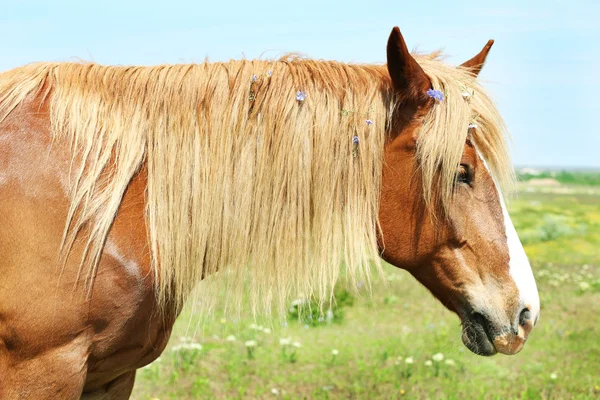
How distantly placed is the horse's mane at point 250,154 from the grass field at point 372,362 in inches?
56.5

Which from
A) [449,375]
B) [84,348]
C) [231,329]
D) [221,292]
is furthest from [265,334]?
[84,348]

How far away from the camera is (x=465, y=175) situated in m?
2.42

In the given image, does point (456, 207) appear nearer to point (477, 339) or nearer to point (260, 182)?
point (477, 339)

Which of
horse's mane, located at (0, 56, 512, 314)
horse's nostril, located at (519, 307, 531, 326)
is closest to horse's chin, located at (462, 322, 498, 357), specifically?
horse's nostril, located at (519, 307, 531, 326)

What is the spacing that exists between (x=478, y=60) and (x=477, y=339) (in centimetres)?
124

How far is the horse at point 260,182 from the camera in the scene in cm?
221

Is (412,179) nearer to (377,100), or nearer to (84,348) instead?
(377,100)

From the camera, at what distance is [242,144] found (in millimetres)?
2354

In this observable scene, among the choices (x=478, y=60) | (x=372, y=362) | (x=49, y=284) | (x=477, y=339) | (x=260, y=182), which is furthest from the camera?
(x=372, y=362)

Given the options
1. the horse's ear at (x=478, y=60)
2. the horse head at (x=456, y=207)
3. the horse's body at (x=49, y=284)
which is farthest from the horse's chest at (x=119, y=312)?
the horse's ear at (x=478, y=60)

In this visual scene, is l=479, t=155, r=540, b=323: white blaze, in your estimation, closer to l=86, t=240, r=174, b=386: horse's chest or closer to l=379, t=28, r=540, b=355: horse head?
l=379, t=28, r=540, b=355: horse head

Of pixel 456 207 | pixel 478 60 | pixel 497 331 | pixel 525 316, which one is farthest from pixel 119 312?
pixel 478 60

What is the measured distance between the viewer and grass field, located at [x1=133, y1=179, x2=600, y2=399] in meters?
4.93

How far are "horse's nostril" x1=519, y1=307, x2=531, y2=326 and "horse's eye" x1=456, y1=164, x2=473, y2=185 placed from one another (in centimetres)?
54
